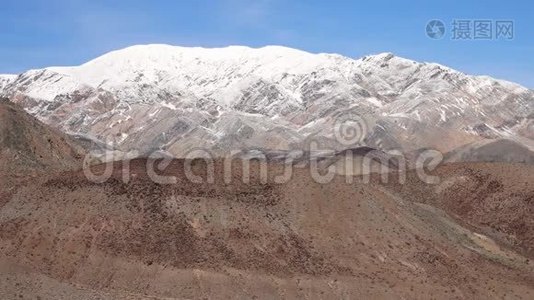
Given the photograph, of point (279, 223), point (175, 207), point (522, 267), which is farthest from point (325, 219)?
point (522, 267)

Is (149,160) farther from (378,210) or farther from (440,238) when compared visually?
(440,238)

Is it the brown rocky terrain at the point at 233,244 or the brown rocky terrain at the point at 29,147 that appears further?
the brown rocky terrain at the point at 29,147

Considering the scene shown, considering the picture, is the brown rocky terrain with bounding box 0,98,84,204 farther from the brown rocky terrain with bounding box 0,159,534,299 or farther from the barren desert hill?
the brown rocky terrain with bounding box 0,159,534,299

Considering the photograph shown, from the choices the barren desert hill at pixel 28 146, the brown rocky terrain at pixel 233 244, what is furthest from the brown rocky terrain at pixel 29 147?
the brown rocky terrain at pixel 233 244

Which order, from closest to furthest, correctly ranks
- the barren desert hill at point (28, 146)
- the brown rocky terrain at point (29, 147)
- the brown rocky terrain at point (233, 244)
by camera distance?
the brown rocky terrain at point (233, 244) → the brown rocky terrain at point (29, 147) → the barren desert hill at point (28, 146)

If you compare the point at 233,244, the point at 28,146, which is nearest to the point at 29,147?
Result: the point at 28,146

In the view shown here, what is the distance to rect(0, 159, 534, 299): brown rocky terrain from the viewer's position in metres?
42.0

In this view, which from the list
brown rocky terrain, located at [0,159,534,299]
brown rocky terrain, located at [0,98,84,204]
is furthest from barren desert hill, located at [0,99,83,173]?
brown rocky terrain, located at [0,159,534,299]

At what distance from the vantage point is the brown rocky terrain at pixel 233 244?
4197 cm

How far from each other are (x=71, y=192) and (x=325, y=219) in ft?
58.3

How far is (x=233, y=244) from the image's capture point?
1767 inches

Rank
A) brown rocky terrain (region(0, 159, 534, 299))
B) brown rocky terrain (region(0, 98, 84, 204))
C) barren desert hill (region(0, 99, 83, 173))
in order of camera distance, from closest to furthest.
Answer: brown rocky terrain (region(0, 159, 534, 299)) < brown rocky terrain (region(0, 98, 84, 204)) < barren desert hill (region(0, 99, 83, 173))

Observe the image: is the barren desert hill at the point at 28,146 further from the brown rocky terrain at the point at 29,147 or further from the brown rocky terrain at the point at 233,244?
the brown rocky terrain at the point at 233,244

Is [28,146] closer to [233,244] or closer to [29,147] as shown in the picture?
[29,147]
